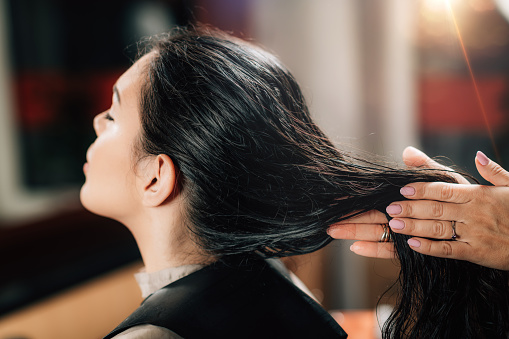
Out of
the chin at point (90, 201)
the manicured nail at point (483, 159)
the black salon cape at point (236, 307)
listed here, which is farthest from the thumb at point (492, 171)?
the chin at point (90, 201)

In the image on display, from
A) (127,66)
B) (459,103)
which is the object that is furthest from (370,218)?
(459,103)

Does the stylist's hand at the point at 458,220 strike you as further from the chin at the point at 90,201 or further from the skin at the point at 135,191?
the chin at the point at 90,201

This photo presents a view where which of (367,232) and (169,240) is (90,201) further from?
(367,232)

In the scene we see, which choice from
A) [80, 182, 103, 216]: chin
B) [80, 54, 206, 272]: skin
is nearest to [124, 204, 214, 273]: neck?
[80, 54, 206, 272]: skin

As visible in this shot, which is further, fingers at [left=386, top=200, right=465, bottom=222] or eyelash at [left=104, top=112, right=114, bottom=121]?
eyelash at [left=104, top=112, right=114, bottom=121]

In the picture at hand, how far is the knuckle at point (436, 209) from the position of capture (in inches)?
29.9

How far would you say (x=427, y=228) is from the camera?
767 millimetres

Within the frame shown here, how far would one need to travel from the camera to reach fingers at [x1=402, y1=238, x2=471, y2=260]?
0.77 m

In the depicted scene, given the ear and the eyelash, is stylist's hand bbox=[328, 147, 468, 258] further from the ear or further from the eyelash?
the eyelash

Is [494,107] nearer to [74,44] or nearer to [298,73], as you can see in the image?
[298,73]

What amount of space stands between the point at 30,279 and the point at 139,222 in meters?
0.93

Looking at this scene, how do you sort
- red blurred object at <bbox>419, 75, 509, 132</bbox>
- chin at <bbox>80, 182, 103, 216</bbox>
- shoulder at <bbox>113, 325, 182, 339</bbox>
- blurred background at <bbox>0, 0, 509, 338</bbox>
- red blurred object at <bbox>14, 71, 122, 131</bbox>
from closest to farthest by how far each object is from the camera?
1. shoulder at <bbox>113, 325, 182, 339</bbox>
2. chin at <bbox>80, 182, 103, 216</bbox>
3. blurred background at <bbox>0, 0, 509, 338</bbox>
4. red blurred object at <bbox>14, 71, 122, 131</bbox>
5. red blurred object at <bbox>419, 75, 509, 132</bbox>

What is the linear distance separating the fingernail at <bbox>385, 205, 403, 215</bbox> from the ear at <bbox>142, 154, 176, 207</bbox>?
39 cm

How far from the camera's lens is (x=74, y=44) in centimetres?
209
